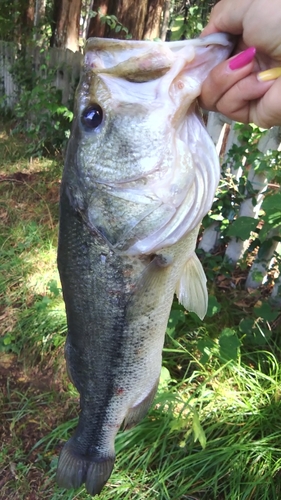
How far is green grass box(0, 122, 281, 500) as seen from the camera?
2.36m

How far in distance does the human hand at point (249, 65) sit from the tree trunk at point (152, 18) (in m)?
4.70

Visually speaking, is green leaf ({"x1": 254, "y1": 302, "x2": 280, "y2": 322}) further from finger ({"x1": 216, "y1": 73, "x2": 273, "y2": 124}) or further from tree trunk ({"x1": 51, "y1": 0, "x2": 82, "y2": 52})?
tree trunk ({"x1": 51, "y1": 0, "x2": 82, "y2": 52})

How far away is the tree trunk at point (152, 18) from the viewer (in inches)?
213

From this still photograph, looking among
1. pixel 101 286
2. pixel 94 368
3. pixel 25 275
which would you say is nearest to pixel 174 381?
pixel 94 368

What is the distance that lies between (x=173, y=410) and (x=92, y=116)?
1.87 meters

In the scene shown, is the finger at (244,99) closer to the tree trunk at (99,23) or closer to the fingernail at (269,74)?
the fingernail at (269,74)

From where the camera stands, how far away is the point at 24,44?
24.4 feet

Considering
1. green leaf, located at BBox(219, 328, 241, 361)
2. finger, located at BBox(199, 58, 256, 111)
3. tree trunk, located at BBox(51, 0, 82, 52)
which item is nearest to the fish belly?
finger, located at BBox(199, 58, 256, 111)

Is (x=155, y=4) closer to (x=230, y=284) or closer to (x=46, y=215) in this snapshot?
(x=46, y=215)

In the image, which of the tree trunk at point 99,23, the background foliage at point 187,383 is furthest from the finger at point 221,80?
the tree trunk at point 99,23

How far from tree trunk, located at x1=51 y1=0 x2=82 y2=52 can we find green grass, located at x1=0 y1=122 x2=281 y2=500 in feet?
16.8

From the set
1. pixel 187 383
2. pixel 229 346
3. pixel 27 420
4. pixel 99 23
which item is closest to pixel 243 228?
pixel 229 346

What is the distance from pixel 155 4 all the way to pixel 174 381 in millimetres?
4639

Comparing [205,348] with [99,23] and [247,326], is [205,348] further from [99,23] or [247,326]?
[99,23]
